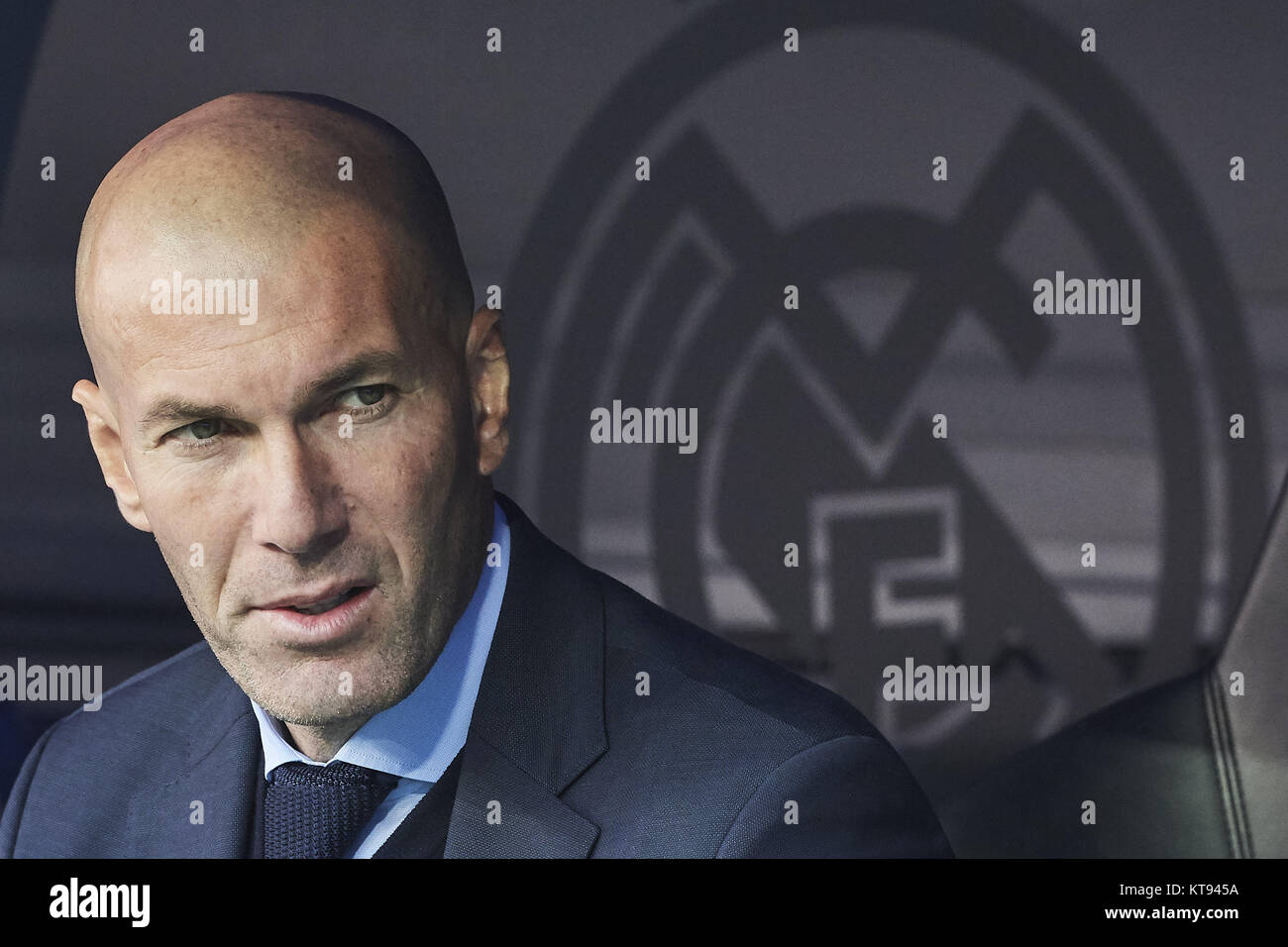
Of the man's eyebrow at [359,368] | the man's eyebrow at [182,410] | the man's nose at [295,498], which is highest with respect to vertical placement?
the man's eyebrow at [359,368]

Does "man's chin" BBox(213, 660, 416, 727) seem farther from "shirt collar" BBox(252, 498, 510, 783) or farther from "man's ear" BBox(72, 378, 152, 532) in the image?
"man's ear" BBox(72, 378, 152, 532)

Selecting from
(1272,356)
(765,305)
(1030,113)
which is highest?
(1030,113)

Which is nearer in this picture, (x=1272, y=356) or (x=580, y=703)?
(x=580, y=703)

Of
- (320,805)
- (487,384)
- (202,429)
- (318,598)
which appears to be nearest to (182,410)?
(202,429)

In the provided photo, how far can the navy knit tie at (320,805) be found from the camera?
7.51 feet

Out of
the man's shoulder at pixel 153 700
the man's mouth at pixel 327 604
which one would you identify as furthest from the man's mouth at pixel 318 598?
the man's shoulder at pixel 153 700

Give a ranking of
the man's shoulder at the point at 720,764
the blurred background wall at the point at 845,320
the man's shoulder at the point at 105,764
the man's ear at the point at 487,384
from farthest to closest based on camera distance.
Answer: the blurred background wall at the point at 845,320 → the man's shoulder at the point at 105,764 → the man's ear at the point at 487,384 → the man's shoulder at the point at 720,764

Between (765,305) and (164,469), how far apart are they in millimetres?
1322

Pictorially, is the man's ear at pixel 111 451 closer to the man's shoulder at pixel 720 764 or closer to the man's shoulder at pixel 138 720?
the man's shoulder at pixel 138 720
